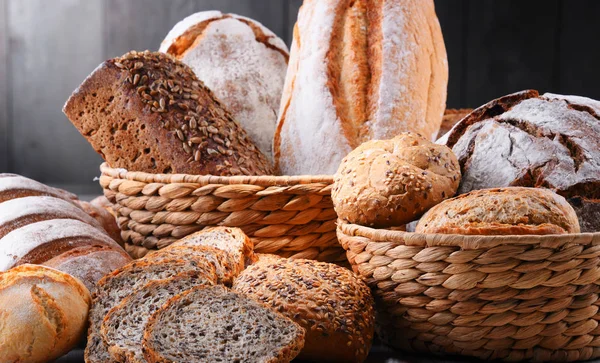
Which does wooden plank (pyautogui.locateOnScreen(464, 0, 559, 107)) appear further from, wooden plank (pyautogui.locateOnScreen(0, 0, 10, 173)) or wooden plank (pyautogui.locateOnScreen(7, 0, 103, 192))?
wooden plank (pyautogui.locateOnScreen(0, 0, 10, 173))

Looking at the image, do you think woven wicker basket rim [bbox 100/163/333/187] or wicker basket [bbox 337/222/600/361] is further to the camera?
woven wicker basket rim [bbox 100/163/333/187]

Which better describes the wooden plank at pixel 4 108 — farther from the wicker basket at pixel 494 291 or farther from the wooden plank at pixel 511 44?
the wicker basket at pixel 494 291

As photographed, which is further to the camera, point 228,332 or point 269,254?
point 269,254

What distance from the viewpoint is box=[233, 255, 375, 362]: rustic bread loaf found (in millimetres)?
1207

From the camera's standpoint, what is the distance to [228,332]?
3.77 feet

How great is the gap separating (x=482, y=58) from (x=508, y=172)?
304 centimetres

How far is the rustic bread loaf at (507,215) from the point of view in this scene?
1.19 meters

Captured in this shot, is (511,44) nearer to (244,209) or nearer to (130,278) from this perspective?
(244,209)

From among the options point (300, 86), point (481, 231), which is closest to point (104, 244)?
point (300, 86)

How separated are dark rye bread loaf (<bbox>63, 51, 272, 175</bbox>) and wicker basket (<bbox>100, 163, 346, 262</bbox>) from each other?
0.40 ft

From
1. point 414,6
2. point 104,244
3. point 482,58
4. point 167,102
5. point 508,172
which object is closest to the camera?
point 508,172

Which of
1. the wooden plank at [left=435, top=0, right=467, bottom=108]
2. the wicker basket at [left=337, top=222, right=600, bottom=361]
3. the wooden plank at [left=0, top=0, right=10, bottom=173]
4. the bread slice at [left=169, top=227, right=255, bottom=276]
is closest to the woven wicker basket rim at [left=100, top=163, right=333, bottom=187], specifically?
the bread slice at [left=169, top=227, right=255, bottom=276]

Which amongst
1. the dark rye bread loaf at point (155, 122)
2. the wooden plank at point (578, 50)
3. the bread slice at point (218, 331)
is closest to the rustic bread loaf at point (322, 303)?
the bread slice at point (218, 331)

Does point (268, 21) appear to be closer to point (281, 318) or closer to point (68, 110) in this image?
point (68, 110)
